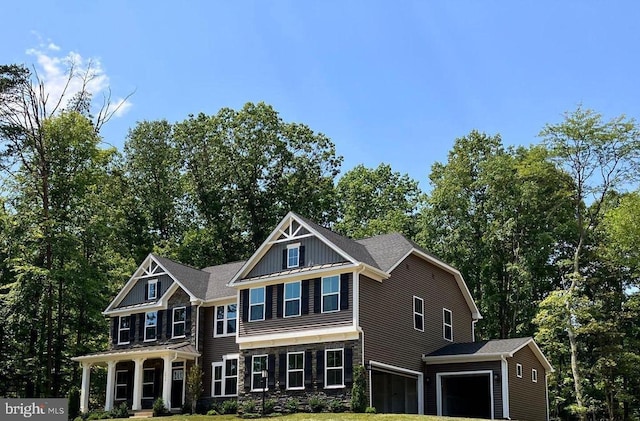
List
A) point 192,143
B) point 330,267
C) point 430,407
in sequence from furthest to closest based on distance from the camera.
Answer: point 192,143, point 430,407, point 330,267

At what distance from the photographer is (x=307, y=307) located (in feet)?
93.5

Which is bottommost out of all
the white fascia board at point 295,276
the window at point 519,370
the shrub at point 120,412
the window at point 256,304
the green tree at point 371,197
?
the shrub at point 120,412

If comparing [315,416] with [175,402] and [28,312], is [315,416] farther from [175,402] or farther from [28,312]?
[28,312]

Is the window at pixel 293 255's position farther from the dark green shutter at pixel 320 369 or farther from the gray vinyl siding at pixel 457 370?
the gray vinyl siding at pixel 457 370

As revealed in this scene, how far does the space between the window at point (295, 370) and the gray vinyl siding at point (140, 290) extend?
8.74 meters

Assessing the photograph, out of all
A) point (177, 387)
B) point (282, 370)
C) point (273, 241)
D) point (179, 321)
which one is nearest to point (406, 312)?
Result: point (282, 370)

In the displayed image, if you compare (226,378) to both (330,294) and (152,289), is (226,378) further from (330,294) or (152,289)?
(330,294)

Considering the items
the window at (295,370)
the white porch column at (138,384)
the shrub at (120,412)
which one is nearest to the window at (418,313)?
the window at (295,370)

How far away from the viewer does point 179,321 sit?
34.1 m

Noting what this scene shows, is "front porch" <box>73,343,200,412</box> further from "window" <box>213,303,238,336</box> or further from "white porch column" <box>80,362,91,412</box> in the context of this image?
"window" <box>213,303,238,336</box>

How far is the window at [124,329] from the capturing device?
117ft

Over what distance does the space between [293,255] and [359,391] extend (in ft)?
20.1

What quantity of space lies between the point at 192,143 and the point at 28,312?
1651 centimetres

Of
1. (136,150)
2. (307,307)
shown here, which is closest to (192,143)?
(136,150)
